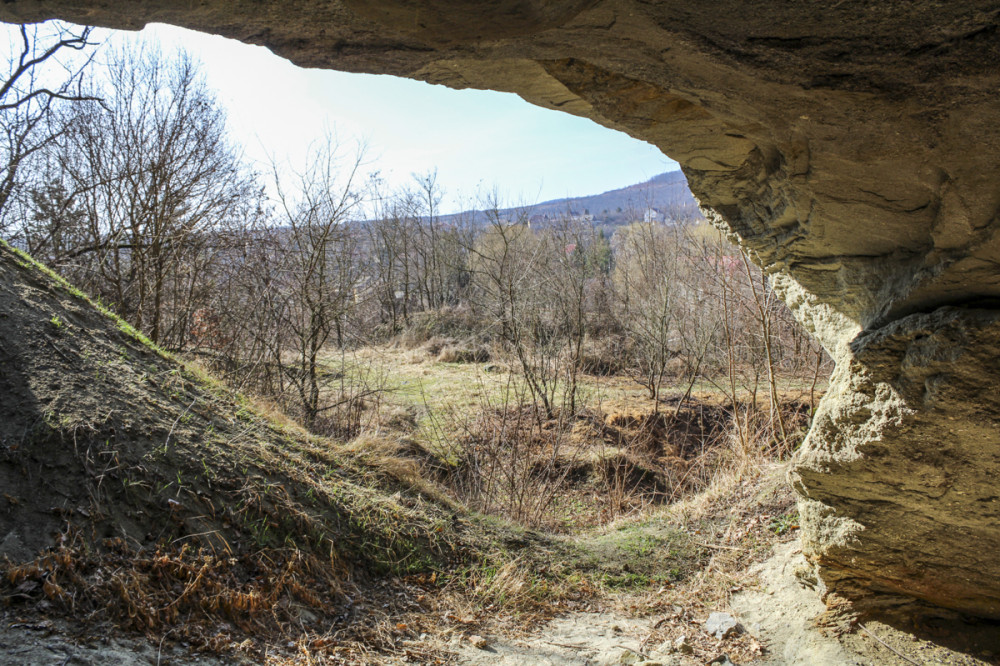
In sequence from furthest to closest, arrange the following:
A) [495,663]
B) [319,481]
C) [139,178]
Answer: [139,178], [319,481], [495,663]

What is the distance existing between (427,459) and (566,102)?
602 centimetres

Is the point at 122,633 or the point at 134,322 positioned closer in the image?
the point at 122,633

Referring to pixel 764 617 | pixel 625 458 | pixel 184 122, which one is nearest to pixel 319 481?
pixel 764 617

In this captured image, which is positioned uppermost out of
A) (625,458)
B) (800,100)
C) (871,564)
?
(800,100)

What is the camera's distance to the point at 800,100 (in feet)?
6.52

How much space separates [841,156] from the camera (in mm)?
2223

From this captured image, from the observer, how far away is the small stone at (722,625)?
4082 mm

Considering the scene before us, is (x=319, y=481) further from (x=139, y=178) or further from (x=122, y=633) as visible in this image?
(x=139, y=178)

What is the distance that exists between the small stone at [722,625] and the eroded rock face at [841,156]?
757mm

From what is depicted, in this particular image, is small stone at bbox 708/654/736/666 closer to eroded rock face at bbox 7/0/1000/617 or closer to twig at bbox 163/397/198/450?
eroded rock face at bbox 7/0/1000/617

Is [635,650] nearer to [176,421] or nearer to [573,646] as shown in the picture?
[573,646]

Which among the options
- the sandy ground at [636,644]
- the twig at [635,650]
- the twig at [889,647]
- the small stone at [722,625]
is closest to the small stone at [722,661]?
the sandy ground at [636,644]

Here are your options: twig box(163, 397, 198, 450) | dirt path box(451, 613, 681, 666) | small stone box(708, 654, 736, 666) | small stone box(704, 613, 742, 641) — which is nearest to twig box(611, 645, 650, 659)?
dirt path box(451, 613, 681, 666)

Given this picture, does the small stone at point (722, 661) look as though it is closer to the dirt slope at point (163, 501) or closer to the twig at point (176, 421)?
the dirt slope at point (163, 501)
